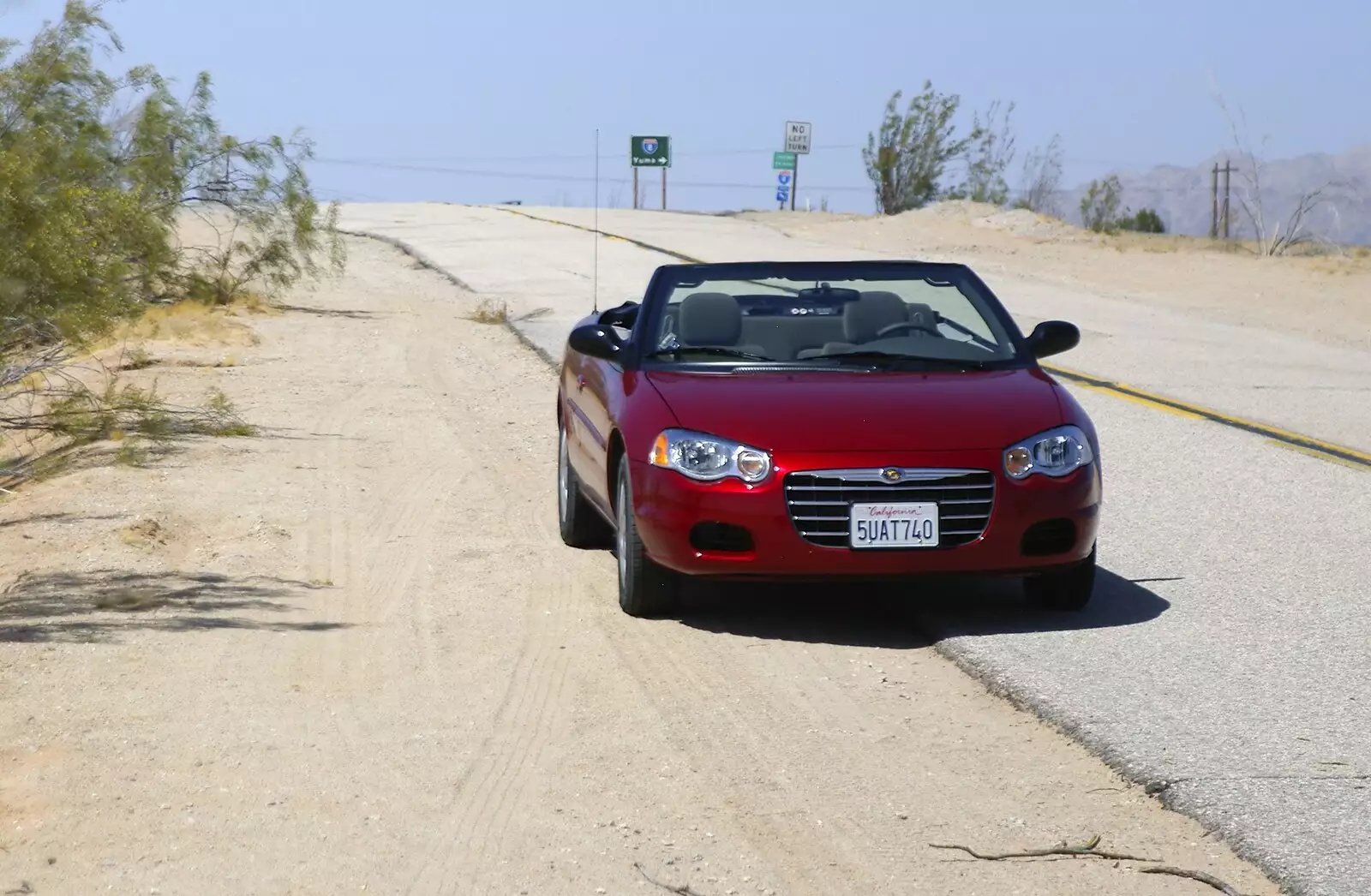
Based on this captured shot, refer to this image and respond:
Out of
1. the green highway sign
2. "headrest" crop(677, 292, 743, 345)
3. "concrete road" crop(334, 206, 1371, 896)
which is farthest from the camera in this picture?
the green highway sign

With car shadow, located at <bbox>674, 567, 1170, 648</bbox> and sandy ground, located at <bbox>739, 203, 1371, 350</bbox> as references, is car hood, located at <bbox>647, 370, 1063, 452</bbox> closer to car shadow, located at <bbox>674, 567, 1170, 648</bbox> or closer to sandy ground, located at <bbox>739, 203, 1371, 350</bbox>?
car shadow, located at <bbox>674, 567, 1170, 648</bbox>

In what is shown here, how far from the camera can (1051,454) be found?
743 cm

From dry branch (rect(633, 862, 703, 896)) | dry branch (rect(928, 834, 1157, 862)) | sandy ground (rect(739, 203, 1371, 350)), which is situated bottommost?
sandy ground (rect(739, 203, 1371, 350))

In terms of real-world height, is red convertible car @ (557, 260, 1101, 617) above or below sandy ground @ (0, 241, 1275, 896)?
above

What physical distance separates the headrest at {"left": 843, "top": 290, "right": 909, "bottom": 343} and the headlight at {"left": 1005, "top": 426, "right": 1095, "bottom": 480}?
1.26m

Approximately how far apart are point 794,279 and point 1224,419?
6245mm

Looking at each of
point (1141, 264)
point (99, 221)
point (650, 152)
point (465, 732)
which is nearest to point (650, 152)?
point (650, 152)

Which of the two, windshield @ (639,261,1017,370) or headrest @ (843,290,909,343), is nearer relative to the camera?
windshield @ (639,261,1017,370)

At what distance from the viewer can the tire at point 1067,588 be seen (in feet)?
25.0

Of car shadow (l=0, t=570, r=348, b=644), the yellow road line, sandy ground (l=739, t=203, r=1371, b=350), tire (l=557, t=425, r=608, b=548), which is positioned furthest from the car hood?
sandy ground (l=739, t=203, r=1371, b=350)

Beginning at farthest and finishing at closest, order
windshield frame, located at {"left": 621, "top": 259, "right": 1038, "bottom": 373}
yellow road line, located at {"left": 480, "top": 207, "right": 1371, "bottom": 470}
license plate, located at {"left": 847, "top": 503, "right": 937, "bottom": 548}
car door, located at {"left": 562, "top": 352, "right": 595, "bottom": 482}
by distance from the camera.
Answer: yellow road line, located at {"left": 480, "top": 207, "right": 1371, "bottom": 470}
car door, located at {"left": 562, "top": 352, "right": 595, "bottom": 482}
windshield frame, located at {"left": 621, "top": 259, "right": 1038, "bottom": 373}
license plate, located at {"left": 847, "top": 503, "right": 937, "bottom": 548}

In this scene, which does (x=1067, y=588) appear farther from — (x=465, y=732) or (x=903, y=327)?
(x=465, y=732)

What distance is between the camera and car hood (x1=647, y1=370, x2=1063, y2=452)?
7266 mm

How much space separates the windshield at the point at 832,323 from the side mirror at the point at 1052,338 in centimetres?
12
